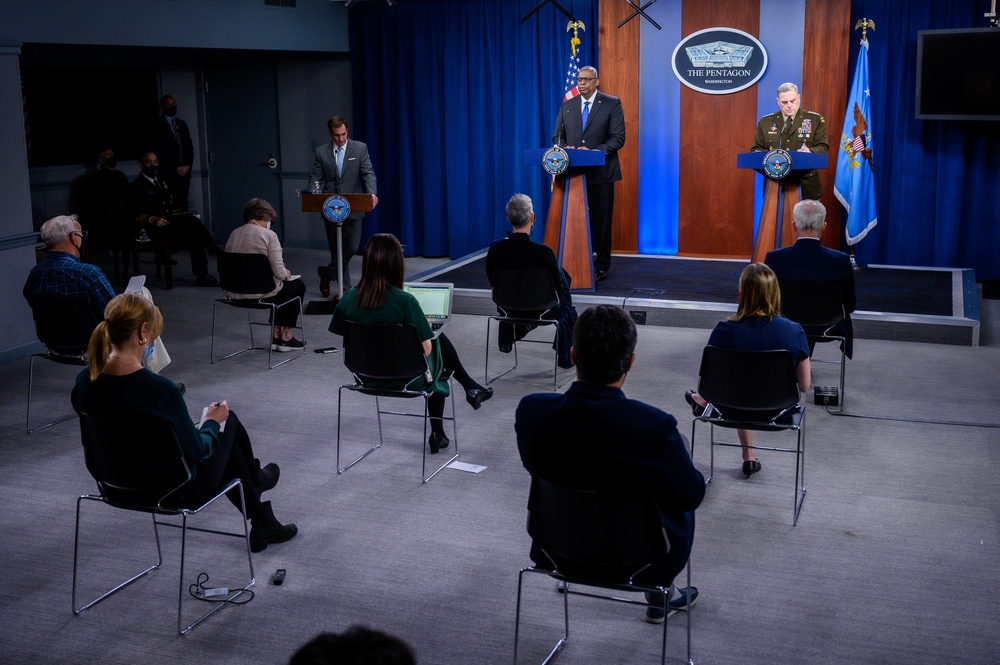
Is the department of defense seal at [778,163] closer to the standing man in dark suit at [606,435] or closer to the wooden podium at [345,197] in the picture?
the wooden podium at [345,197]

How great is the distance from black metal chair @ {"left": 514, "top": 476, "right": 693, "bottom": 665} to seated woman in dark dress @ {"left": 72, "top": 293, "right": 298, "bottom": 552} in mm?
1246

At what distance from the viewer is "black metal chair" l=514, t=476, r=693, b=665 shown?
2848 mm

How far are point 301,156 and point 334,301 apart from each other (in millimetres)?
3684

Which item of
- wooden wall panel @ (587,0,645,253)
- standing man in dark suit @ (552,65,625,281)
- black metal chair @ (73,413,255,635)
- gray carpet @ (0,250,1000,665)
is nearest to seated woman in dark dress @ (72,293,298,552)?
black metal chair @ (73,413,255,635)

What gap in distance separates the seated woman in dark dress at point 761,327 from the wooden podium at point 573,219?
3.84 meters

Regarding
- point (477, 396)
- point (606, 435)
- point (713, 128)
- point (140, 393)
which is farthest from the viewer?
point (713, 128)

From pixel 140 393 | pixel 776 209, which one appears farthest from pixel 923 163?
pixel 140 393

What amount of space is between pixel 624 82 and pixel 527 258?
15.1ft

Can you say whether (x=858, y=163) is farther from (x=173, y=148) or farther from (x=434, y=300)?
(x=173, y=148)

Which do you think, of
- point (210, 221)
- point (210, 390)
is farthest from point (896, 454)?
point (210, 221)

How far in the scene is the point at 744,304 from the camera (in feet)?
14.3

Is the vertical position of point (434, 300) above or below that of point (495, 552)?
above

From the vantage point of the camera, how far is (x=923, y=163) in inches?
364

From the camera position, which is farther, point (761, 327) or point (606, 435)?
point (761, 327)
